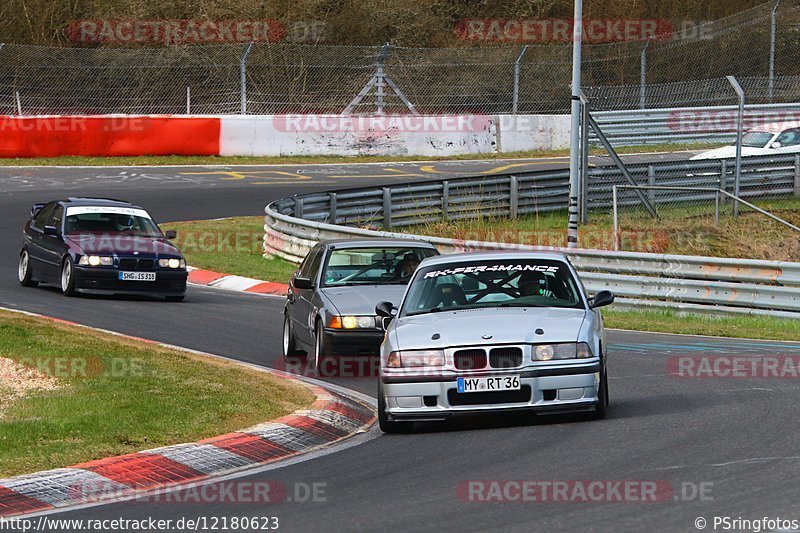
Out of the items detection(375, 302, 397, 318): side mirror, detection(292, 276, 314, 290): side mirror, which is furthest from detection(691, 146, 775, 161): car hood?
detection(375, 302, 397, 318): side mirror

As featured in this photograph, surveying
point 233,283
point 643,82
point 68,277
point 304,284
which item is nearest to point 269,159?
point 643,82

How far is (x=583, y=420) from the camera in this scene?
33.8ft

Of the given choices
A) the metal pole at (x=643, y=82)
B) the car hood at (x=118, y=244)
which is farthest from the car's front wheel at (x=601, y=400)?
the metal pole at (x=643, y=82)

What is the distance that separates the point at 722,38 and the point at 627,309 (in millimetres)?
23903

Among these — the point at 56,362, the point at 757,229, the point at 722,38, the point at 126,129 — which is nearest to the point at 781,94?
the point at 722,38

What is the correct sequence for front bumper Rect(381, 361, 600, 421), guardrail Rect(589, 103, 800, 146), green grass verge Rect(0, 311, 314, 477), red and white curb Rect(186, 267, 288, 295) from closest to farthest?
green grass verge Rect(0, 311, 314, 477), front bumper Rect(381, 361, 600, 421), red and white curb Rect(186, 267, 288, 295), guardrail Rect(589, 103, 800, 146)

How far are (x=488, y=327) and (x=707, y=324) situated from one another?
8.61 m

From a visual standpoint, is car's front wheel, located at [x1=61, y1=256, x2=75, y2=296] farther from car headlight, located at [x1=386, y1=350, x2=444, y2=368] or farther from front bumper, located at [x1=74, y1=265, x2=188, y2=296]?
car headlight, located at [x1=386, y1=350, x2=444, y2=368]

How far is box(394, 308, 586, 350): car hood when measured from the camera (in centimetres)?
1012

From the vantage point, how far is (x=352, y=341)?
1385 cm

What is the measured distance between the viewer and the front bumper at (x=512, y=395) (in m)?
9.98

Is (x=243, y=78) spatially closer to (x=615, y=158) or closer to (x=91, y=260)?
(x=615, y=158)

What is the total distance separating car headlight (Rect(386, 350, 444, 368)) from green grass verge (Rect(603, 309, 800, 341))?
24.6 feet

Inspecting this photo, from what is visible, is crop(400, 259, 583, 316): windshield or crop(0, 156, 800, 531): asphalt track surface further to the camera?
crop(400, 259, 583, 316): windshield
